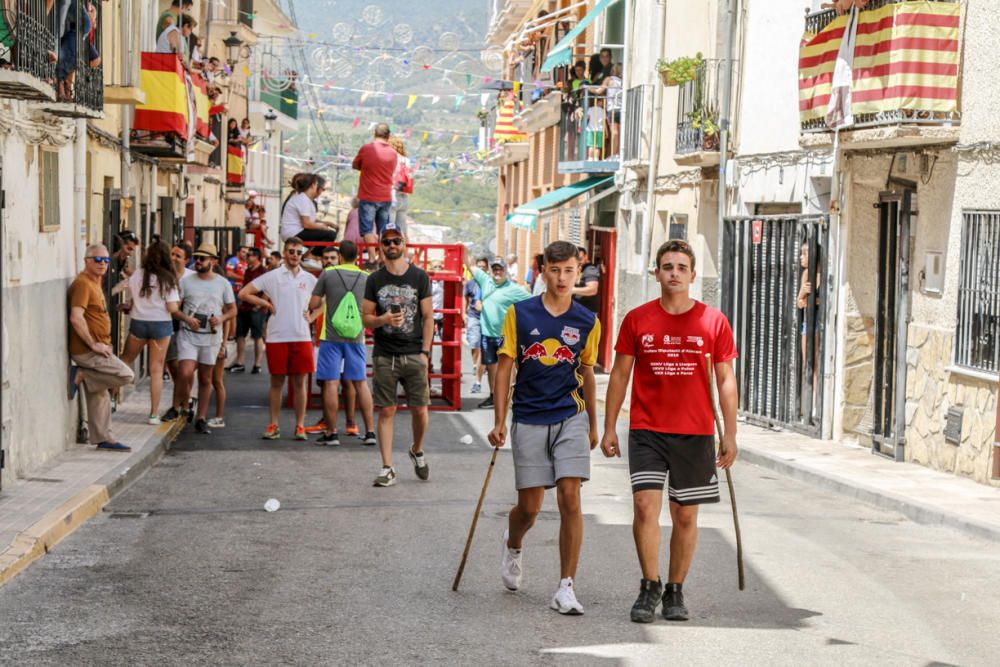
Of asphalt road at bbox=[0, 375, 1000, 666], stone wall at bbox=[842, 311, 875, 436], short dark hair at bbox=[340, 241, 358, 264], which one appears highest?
short dark hair at bbox=[340, 241, 358, 264]

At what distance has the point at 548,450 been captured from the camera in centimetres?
862

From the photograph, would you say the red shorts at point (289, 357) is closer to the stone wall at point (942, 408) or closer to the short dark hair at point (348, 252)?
the short dark hair at point (348, 252)

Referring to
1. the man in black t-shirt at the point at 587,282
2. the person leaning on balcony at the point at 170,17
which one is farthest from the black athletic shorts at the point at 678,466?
the person leaning on balcony at the point at 170,17

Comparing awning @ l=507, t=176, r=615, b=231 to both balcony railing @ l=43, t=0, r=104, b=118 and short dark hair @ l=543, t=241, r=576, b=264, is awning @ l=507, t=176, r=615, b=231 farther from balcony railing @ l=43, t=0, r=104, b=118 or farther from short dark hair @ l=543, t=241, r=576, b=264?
short dark hair @ l=543, t=241, r=576, b=264

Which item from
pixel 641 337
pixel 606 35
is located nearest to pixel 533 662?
pixel 641 337

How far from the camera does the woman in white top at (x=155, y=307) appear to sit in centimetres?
1695

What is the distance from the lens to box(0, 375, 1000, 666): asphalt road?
24.8 feet

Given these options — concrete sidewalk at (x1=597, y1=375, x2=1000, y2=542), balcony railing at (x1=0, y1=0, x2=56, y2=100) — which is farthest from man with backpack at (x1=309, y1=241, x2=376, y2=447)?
concrete sidewalk at (x1=597, y1=375, x2=1000, y2=542)

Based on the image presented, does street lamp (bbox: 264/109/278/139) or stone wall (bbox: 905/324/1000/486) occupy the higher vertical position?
street lamp (bbox: 264/109/278/139)

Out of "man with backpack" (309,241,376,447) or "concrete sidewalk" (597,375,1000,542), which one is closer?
"concrete sidewalk" (597,375,1000,542)

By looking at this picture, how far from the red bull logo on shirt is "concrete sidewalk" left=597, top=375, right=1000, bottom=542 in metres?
4.50

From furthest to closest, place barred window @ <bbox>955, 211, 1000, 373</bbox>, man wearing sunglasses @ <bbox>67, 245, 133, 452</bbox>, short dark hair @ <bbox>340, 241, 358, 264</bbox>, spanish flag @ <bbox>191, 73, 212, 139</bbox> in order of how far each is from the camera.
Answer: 1. spanish flag @ <bbox>191, 73, 212, 139</bbox>
2. short dark hair @ <bbox>340, 241, 358, 264</bbox>
3. man wearing sunglasses @ <bbox>67, 245, 133, 452</bbox>
4. barred window @ <bbox>955, 211, 1000, 373</bbox>

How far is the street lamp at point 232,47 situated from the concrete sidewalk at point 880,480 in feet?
88.4

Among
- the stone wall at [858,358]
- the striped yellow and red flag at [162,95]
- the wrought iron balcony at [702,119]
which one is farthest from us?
the wrought iron balcony at [702,119]
